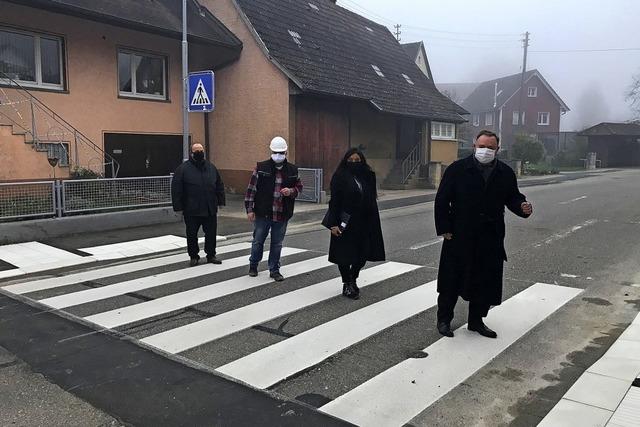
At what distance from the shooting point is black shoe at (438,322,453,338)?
5105 mm

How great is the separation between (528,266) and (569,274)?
64 cm

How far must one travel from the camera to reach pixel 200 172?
26.5ft

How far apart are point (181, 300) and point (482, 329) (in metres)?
3.36

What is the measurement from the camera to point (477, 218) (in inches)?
193

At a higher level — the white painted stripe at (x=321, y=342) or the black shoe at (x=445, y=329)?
the black shoe at (x=445, y=329)

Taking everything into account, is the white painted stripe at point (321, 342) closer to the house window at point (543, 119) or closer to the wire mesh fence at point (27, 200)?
the wire mesh fence at point (27, 200)

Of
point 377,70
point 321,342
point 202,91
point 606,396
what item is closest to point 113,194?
point 202,91

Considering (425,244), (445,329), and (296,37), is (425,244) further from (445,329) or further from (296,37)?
(296,37)

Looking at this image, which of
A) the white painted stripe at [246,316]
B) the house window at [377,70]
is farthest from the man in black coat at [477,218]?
the house window at [377,70]

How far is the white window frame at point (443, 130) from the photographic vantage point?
26.6 meters

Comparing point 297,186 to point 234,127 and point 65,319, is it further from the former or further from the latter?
point 234,127

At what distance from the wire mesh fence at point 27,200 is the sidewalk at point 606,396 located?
31.0ft

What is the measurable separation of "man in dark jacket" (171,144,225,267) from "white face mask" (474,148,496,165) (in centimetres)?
443

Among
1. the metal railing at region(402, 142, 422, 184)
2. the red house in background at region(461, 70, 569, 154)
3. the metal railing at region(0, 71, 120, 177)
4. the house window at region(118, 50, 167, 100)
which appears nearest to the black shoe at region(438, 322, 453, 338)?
the metal railing at region(0, 71, 120, 177)
